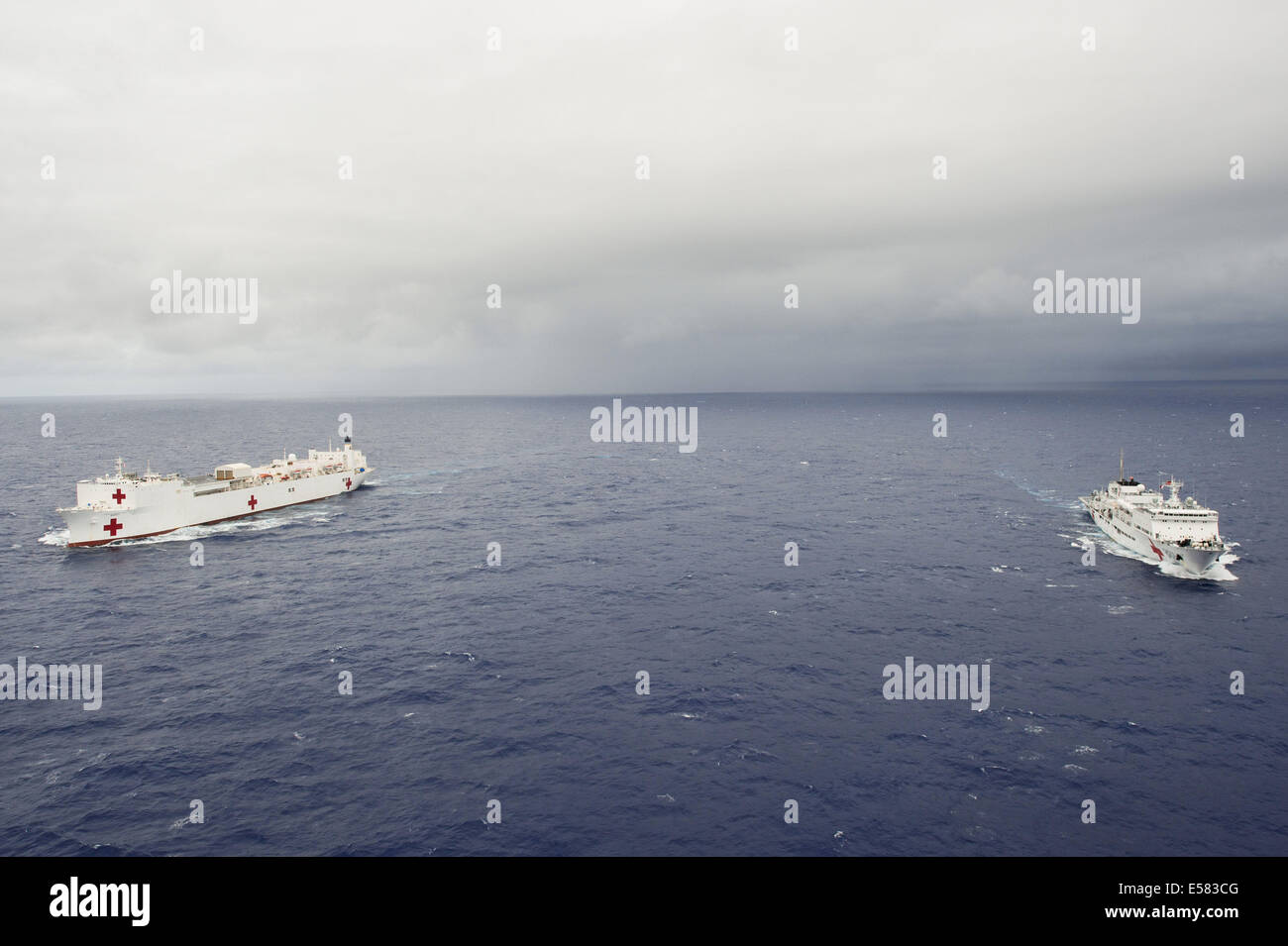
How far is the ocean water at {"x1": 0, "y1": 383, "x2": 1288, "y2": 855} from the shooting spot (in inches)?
1492

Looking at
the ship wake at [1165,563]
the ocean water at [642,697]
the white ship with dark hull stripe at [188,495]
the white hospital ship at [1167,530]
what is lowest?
the ocean water at [642,697]

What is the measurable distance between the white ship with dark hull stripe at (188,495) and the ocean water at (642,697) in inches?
145

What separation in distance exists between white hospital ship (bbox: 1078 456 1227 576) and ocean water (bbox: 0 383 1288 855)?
124 inches

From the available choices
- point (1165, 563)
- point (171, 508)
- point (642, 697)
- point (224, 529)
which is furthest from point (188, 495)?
point (1165, 563)

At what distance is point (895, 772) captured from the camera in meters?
43.0

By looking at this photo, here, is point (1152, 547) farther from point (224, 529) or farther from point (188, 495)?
point (188, 495)

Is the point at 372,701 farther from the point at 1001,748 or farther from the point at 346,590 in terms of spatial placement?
the point at 1001,748

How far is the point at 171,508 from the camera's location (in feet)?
362

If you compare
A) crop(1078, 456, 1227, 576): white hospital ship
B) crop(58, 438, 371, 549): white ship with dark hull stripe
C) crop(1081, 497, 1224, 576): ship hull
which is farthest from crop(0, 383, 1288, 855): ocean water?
crop(58, 438, 371, 549): white ship with dark hull stripe

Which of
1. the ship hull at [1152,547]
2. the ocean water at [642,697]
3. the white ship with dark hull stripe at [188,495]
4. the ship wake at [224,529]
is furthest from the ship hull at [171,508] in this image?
the ship hull at [1152,547]

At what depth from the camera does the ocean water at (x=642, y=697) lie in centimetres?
3791

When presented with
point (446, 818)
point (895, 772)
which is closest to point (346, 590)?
point (446, 818)

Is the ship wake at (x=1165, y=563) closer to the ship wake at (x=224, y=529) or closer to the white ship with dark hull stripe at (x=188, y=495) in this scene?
the ship wake at (x=224, y=529)

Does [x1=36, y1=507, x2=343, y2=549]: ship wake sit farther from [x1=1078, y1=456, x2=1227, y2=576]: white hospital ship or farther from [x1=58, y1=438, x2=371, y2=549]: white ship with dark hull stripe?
[x1=1078, y1=456, x2=1227, y2=576]: white hospital ship
